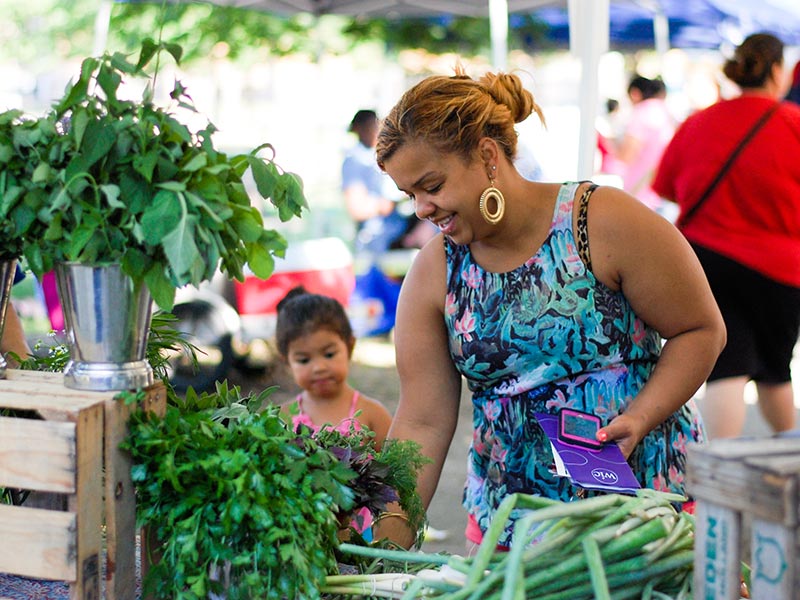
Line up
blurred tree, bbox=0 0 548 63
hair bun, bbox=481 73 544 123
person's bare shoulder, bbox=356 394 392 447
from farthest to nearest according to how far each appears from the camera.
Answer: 1. blurred tree, bbox=0 0 548 63
2. person's bare shoulder, bbox=356 394 392 447
3. hair bun, bbox=481 73 544 123

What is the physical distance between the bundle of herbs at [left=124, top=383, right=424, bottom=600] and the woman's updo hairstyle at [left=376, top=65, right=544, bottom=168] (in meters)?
0.65

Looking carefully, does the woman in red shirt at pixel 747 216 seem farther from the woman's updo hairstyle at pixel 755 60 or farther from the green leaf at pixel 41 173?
the green leaf at pixel 41 173

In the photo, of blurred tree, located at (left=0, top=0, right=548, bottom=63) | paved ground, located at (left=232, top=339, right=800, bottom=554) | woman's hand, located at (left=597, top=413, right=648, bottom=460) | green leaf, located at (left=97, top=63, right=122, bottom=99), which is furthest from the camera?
blurred tree, located at (left=0, top=0, right=548, bottom=63)

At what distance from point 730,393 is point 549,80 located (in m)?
15.1

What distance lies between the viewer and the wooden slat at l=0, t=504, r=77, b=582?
4.21 feet

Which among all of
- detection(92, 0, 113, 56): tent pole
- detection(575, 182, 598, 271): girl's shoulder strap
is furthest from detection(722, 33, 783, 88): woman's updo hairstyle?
detection(92, 0, 113, 56): tent pole

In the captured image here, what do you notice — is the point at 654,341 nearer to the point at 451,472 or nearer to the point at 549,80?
the point at 451,472

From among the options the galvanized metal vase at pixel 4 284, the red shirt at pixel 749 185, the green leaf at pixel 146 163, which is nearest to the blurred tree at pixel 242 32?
the red shirt at pixel 749 185

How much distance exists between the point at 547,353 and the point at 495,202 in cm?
30

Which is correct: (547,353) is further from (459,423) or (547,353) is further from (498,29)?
(498,29)

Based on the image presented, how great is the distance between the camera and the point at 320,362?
3.20 meters

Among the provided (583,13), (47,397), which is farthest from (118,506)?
(583,13)

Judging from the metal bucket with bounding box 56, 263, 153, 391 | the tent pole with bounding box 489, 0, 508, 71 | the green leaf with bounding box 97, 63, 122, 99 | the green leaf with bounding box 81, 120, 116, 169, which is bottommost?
the metal bucket with bounding box 56, 263, 153, 391

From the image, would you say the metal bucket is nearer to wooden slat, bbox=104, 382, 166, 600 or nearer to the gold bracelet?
wooden slat, bbox=104, 382, 166, 600
